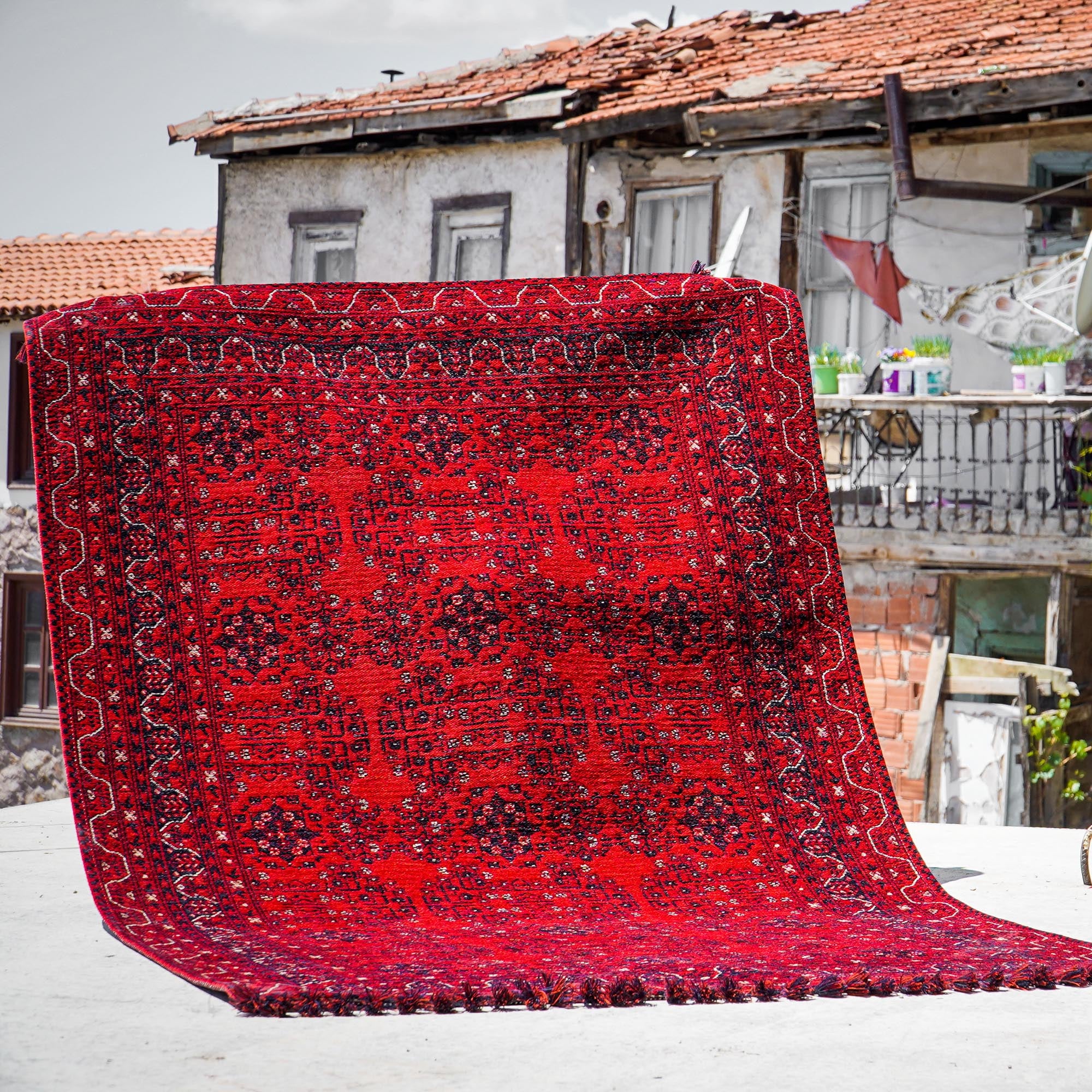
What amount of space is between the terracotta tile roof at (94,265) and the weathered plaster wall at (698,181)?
5.65 m

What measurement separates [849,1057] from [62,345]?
2.82 m

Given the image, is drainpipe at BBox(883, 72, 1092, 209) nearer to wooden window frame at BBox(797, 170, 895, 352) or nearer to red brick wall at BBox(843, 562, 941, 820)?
wooden window frame at BBox(797, 170, 895, 352)

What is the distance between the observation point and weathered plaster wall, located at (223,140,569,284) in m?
12.0

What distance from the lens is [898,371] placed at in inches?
385

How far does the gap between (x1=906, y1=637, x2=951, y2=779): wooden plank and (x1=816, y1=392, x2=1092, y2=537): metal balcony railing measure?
91cm

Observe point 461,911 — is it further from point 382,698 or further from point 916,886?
point 916,886

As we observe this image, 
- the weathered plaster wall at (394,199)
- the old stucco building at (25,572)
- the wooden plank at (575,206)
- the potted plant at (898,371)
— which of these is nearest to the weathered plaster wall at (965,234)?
the potted plant at (898,371)

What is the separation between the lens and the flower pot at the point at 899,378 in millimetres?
9727

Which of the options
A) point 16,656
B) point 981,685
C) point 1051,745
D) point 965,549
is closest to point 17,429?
point 16,656

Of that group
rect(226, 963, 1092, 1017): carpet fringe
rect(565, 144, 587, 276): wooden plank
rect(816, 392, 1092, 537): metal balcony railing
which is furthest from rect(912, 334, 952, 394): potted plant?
rect(226, 963, 1092, 1017): carpet fringe

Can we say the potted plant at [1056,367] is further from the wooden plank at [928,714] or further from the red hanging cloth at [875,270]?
the wooden plank at [928,714]

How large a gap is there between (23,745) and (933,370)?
38.7ft

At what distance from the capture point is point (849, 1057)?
113 inches

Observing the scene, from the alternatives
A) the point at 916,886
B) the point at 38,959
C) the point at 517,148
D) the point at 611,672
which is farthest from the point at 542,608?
the point at 517,148
